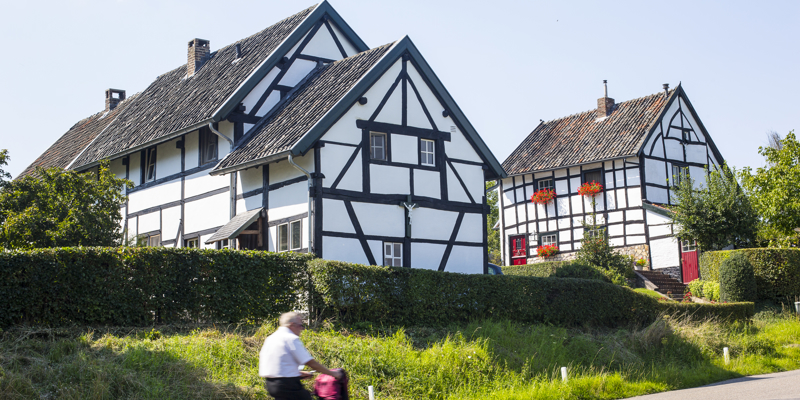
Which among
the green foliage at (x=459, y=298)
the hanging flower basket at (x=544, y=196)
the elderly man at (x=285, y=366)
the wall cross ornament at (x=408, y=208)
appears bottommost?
the elderly man at (x=285, y=366)

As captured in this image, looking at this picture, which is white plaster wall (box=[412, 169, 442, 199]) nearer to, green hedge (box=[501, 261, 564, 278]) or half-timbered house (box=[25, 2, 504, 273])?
half-timbered house (box=[25, 2, 504, 273])

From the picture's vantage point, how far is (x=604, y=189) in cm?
3231

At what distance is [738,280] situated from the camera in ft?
71.4

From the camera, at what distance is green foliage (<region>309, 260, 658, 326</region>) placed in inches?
575

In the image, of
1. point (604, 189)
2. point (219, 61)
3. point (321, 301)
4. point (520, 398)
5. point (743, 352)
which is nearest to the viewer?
point (520, 398)

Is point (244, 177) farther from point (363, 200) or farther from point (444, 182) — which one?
point (444, 182)

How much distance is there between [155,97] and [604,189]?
1899cm

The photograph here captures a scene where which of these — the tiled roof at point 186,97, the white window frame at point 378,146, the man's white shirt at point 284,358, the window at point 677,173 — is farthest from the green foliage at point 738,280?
the man's white shirt at point 284,358

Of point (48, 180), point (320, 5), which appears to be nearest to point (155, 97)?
point (320, 5)

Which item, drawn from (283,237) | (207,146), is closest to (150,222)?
(207,146)

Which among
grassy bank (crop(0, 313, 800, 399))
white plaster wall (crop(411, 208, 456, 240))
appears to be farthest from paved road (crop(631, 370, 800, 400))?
white plaster wall (crop(411, 208, 456, 240))

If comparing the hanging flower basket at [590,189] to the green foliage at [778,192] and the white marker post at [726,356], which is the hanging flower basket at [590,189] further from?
the white marker post at [726,356]

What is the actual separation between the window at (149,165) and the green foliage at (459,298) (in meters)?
11.9

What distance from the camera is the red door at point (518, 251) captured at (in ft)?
115
